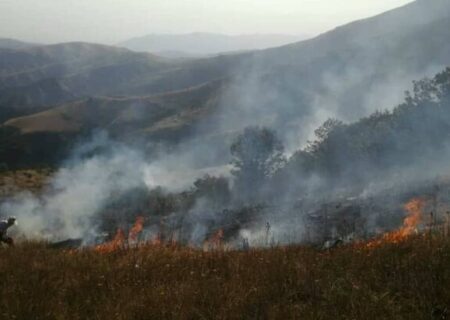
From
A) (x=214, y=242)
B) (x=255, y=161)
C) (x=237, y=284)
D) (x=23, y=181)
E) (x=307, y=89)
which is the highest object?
(x=237, y=284)

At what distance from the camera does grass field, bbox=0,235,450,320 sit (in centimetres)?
497

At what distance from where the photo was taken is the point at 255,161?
34562 mm

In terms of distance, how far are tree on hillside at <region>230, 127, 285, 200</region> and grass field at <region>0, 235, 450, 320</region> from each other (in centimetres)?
2623

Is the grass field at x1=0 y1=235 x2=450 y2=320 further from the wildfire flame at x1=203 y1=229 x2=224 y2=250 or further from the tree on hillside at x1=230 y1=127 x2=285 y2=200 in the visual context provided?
the tree on hillside at x1=230 y1=127 x2=285 y2=200

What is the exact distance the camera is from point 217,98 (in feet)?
313

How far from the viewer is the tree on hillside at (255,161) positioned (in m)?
34.0

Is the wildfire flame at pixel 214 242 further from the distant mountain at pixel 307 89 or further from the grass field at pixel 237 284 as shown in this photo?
the distant mountain at pixel 307 89

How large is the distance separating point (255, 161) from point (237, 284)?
28814 millimetres

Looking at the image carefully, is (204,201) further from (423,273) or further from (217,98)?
(217,98)

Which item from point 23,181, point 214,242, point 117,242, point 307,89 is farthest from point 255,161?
point 307,89

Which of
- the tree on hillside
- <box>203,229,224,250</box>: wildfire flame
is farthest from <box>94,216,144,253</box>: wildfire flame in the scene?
the tree on hillside

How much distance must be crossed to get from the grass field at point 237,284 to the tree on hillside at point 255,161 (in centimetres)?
2623

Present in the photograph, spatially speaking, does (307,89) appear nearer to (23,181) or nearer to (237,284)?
(23,181)

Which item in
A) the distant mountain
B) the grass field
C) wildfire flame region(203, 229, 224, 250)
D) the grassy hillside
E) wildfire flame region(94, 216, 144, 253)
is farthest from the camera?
the distant mountain
